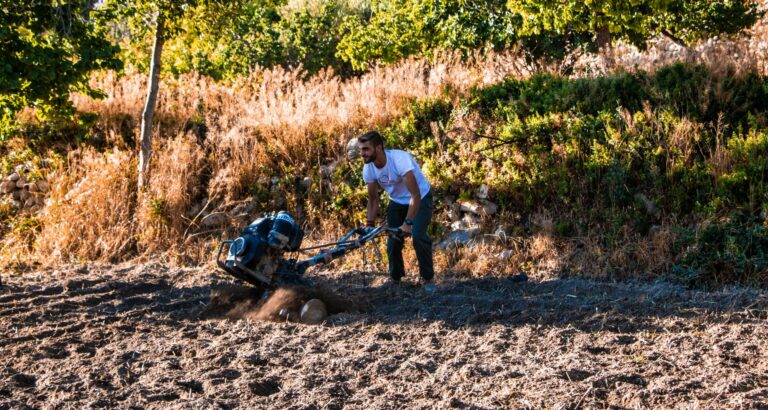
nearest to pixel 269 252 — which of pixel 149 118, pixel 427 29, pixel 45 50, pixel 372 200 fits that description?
pixel 372 200

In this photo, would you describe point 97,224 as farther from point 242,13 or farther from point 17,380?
point 17,380

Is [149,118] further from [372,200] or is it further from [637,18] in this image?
[637,18]

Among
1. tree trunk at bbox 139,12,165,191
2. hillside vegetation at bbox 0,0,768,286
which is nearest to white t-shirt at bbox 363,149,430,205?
hillside vegetation at bbox 0,0,768,286

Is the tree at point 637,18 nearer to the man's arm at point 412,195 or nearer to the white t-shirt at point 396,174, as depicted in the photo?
the white t-shirt at point 396,174

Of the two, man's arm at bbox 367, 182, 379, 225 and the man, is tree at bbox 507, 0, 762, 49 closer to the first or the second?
the man

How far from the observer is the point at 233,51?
930 inches

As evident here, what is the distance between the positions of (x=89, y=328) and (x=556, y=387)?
14.1 feet

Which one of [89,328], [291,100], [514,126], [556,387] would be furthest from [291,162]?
[556,387]

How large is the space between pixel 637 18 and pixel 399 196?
15.7 feet

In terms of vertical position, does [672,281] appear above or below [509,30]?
below

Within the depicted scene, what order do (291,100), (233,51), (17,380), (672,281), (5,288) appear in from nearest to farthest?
(17,380) → (672,281) → (5,288) → (291,100) → (233,51)

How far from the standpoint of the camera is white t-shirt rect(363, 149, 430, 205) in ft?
27.2

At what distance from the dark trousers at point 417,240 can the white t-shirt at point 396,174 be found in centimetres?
11

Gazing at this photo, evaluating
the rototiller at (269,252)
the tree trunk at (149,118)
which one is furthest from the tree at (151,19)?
the rototiller at (269,252)
